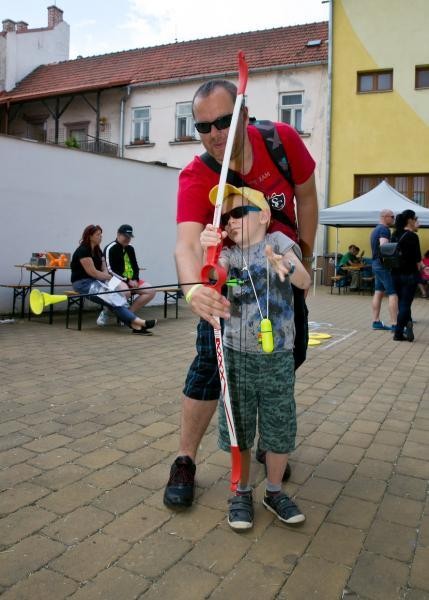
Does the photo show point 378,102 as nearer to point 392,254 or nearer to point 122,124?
point 122,124

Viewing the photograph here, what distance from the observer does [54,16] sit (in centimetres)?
2622

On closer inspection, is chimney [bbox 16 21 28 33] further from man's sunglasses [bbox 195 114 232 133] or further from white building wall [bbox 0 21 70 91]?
man's sunglasses [bbox 195 114 232 133]

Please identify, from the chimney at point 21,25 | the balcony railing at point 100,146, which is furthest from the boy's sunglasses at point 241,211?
the chimney at point 21,25

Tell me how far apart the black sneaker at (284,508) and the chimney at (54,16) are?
28.2m

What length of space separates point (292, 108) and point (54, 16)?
14596mm

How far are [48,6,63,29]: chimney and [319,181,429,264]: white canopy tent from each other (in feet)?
62.7

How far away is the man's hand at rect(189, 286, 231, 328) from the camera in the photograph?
1958mm

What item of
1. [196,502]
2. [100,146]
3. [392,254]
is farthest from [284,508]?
[100,146]

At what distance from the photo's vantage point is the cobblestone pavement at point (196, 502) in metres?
1.94

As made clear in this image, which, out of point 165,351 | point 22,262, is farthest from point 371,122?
point 165,351

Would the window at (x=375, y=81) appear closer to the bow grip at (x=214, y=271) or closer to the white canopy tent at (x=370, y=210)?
the white canopy tent at (x=370, y=210)

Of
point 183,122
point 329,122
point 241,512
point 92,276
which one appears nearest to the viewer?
point 241,512

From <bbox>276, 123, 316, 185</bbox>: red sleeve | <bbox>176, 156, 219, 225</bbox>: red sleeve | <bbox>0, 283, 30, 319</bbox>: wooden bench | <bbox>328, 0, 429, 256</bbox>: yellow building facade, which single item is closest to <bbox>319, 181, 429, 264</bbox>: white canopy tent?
<bbox>328, 0, 429, 256</bbox>: yellow building facade

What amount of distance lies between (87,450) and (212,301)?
5.32ft
